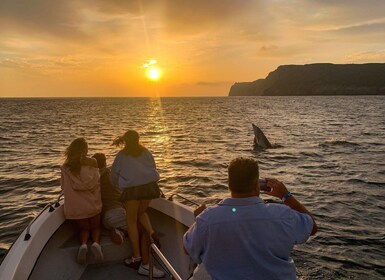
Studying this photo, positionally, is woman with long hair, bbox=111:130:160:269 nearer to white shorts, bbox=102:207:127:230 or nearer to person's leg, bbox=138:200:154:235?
person's leg, bbox=138:200:154:235

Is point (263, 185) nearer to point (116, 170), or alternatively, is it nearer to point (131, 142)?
point (131, 142)

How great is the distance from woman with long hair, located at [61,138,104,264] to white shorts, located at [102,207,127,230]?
0.77ft

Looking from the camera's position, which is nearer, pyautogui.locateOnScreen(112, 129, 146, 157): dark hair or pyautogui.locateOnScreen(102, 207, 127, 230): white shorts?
pyautogui.locateOnScreen(112, 129, 146, 157): dark hair

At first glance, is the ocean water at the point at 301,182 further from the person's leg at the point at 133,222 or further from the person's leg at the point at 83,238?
the person's leg at the point at 133,222

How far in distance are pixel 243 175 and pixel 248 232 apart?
16.3 inches

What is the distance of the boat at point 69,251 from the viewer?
5.48 meters

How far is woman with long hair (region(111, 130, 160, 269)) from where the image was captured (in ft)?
19.1

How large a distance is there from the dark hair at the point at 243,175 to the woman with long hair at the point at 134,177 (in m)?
3.17

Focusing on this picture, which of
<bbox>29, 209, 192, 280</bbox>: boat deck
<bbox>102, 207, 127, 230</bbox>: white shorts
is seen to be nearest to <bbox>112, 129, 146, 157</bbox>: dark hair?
<bbox>102, 207, 127, 230</bbox>: white shorts

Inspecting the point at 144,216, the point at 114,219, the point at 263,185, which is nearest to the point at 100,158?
the point at 114,219

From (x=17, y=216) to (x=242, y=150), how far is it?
723 inches

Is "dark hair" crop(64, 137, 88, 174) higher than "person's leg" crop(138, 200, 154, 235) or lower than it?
higher

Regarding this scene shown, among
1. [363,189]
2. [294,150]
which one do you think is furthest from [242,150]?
[363,189]

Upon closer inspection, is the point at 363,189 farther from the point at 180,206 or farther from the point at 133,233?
the point at 133,233
